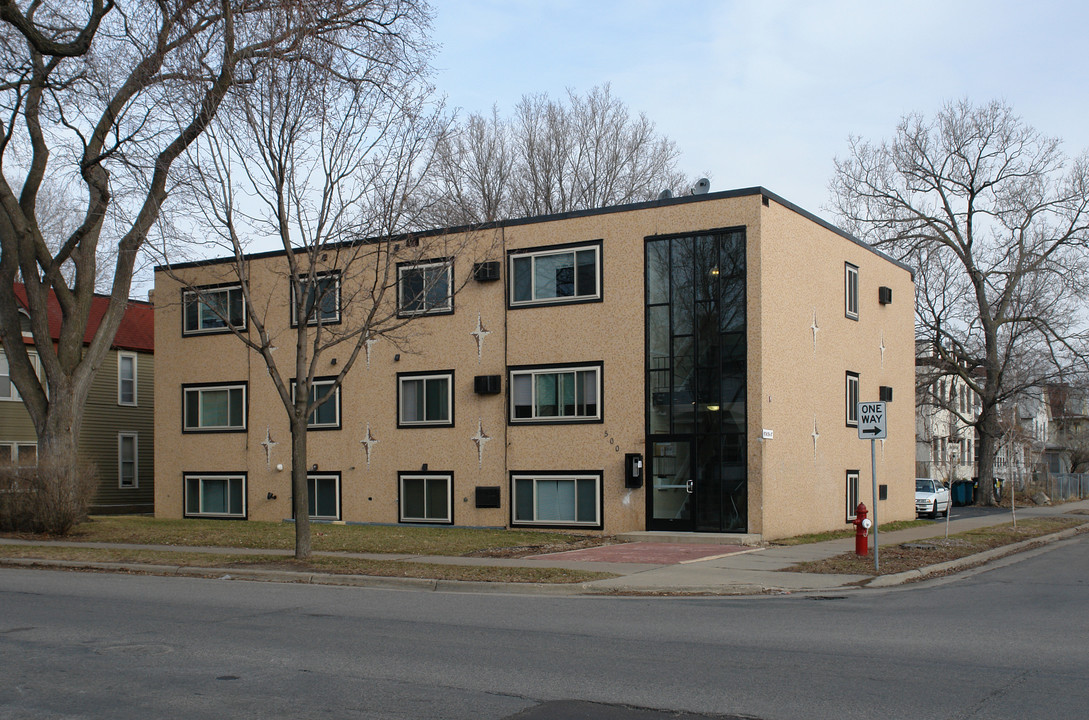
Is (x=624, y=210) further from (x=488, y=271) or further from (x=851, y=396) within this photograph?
(x=851, y=396)

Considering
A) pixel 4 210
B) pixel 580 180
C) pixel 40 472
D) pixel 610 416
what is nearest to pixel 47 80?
pixel 4 210

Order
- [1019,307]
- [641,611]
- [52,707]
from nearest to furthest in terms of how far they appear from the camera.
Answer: [52,707] → [641,611] → [1019,307]

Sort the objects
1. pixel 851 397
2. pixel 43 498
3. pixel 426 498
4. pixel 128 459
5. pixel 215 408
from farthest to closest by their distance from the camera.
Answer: pixel 128 459 < pixel 215 408 < pixel 851 397 < pixel 426 498 < pixel 43 498

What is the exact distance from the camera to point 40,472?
22500mm

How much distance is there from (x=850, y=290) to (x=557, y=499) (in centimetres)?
1020

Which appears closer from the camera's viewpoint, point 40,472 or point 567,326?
point 40,472

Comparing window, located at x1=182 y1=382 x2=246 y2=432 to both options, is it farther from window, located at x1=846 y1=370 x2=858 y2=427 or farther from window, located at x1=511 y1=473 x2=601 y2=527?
window, located at x1=846 y1=370 x2=858 y2=427

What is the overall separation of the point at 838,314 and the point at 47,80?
2084 centimetres

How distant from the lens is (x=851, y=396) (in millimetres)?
27359

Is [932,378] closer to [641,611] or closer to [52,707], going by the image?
[641,611]

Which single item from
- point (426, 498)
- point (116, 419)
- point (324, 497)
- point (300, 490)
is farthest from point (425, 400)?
point (116, 419)

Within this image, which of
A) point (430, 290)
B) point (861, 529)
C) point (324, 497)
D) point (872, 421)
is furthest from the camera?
point (324, 497)

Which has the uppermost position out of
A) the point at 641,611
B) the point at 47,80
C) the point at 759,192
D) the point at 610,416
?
the point at 47,80

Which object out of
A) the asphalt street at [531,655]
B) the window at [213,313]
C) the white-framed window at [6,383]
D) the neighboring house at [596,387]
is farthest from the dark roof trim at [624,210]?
the white-framed window at [6,383]
